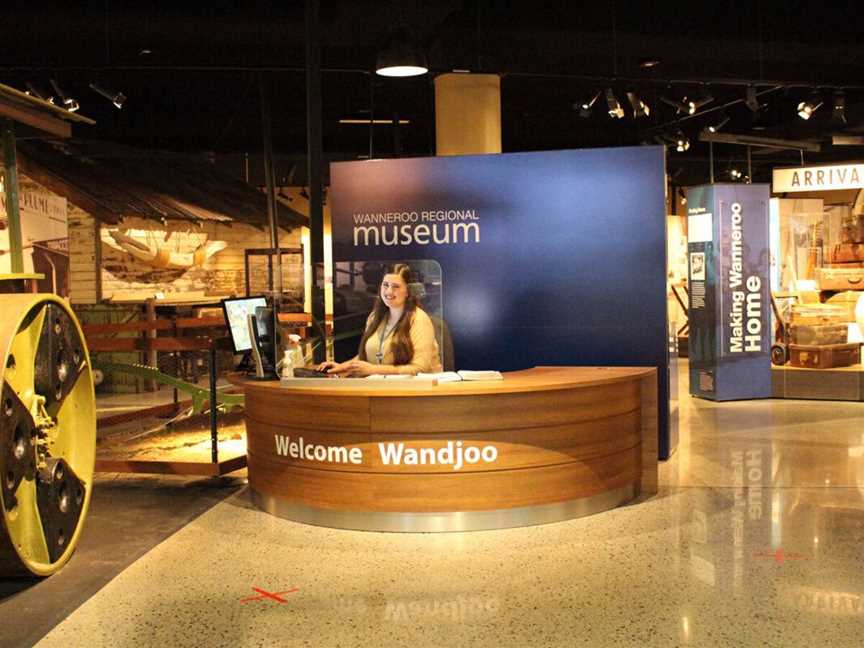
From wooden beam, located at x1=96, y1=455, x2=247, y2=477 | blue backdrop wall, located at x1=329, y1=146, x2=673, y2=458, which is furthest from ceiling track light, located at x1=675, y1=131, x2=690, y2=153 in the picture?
wooden beam, located at x1=96, y1=455, x2=247, y2=477

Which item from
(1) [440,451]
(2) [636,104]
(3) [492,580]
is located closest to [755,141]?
(2) [636,104]

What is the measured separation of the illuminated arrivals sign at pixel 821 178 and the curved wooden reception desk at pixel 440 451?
6.44 metres

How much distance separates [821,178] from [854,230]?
915 millimetres

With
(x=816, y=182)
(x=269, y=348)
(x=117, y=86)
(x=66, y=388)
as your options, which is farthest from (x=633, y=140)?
(x=66, y=388)

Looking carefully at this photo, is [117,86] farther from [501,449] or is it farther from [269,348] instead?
[501,449]

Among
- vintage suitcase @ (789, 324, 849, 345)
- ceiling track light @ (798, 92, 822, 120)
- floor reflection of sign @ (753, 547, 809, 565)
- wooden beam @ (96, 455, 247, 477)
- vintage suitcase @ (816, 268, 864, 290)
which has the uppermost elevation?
ceiling track light @ (798, 92, 822, 120)

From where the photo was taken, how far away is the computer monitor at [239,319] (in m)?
6.62

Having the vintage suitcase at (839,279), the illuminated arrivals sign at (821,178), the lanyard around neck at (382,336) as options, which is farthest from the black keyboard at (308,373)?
the vintage suitcase at (839,279)

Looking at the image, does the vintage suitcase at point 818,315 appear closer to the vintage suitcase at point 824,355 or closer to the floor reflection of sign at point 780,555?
the vintage suitcase at point 824,355

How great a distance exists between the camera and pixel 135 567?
16.3 feet

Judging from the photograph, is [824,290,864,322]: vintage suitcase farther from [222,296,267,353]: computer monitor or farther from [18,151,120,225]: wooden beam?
[18,151,120,225]: wooden beam

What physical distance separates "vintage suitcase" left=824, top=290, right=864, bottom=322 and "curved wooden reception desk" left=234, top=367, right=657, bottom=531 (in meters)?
6.26

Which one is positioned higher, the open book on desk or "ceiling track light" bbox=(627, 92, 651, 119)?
"ceiling track light" bbox=(627, 92, 651, 119)

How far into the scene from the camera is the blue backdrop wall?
7043 mm
